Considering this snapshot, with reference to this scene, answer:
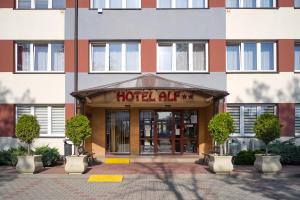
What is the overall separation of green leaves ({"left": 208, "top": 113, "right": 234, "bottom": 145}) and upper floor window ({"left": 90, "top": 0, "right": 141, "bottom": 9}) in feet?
26.0

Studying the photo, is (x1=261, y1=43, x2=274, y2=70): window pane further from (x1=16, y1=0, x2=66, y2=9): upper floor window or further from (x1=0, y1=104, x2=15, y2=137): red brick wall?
(x1=0, y1=104, x2=15, y2=137): red brick wall

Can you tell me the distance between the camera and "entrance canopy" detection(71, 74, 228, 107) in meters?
17.0

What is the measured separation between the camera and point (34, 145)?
19844mm

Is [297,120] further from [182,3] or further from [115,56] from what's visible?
[115,56]

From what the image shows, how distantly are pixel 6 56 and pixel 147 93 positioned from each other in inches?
302

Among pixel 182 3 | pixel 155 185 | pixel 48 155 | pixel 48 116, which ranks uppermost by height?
pixel 182 3

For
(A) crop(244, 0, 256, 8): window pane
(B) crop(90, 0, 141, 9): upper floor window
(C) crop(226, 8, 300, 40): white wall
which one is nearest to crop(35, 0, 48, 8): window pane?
(B) crop(90, 0, 141, 9): upper floor window

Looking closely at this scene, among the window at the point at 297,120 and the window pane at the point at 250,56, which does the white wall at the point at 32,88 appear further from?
the window at the point at 297,120

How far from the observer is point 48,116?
20172 millimetres

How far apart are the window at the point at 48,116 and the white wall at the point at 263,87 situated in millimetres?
8582

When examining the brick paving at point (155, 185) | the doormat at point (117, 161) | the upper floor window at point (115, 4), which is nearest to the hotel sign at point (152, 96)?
the doormat at point (117, 161)

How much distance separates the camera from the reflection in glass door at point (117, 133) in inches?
811

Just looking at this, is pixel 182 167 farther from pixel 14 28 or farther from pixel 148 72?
pixel 14 28

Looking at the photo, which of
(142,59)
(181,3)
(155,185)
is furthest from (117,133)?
(155,185)
